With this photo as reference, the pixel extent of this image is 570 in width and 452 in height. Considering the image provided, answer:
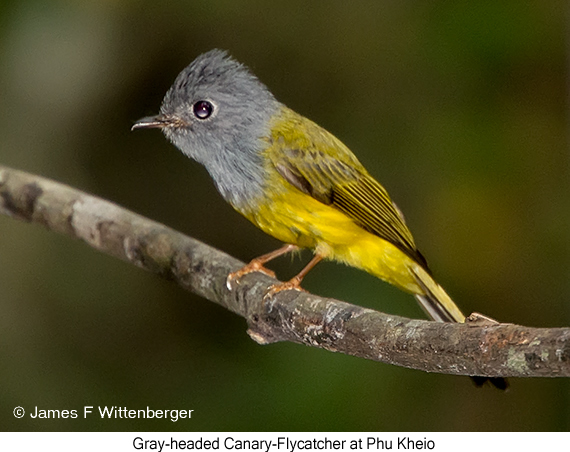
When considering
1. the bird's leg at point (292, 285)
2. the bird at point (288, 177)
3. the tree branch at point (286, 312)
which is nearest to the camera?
the tree branch at point (286, 312)

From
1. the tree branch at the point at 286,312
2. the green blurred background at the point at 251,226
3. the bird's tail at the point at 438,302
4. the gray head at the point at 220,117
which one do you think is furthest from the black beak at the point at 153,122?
the bird's tail at the point at 438,302

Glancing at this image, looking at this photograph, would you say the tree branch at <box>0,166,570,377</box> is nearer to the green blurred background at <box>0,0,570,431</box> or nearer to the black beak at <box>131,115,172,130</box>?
the green blurred background at <box>0,0,570,431</box>

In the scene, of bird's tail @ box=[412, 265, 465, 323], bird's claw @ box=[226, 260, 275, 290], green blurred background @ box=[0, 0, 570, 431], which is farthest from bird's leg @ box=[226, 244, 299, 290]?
bird's tail @ box=[412, 265, 465, 323]

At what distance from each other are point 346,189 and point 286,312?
0.53m

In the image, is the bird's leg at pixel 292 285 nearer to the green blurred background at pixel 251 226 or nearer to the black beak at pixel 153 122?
the green blurred background at pixel 251 226

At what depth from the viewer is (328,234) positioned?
88.9 inches

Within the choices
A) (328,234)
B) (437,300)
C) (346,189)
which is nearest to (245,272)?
(328,234)

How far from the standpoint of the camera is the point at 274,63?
2.63 metres

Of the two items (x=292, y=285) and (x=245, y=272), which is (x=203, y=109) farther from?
(x=292, y=285)

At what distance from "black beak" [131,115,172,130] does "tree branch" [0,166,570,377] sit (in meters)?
0.35

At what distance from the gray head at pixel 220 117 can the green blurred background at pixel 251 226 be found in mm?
180

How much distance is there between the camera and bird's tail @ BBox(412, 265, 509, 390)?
233 centimetres

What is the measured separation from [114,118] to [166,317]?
756 mm

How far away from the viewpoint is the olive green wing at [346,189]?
2.28m
